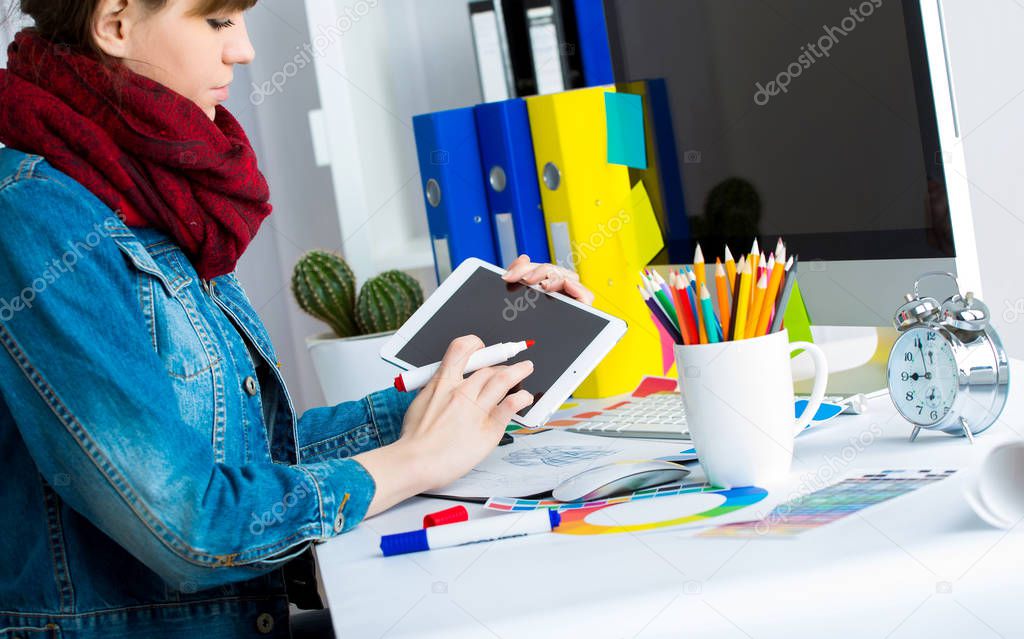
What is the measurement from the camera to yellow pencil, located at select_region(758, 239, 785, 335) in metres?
0.72

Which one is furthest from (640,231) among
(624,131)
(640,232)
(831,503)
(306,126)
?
(306,126)

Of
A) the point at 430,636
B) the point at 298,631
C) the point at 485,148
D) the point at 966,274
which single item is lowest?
the point at 298,631

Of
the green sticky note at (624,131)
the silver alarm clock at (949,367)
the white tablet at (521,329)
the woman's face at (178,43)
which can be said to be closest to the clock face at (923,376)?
the silver alarm clock at (949,367)

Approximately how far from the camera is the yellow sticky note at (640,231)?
120 centimetres

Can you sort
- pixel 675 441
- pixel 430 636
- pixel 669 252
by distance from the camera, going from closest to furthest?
pixel 430 636 < pixel 675 441 < pixel 669 252

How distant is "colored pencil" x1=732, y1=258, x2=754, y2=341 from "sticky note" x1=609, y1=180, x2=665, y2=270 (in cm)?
48

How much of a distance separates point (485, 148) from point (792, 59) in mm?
455

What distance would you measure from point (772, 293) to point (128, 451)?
17.8 inches

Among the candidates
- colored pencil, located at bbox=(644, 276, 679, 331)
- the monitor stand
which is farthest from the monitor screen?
colored pencil, located at bbox=(644, 276, 679, 331)

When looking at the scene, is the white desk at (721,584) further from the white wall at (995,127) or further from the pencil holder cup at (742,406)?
the white wall at (995,127)

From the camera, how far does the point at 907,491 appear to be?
0.64 metres

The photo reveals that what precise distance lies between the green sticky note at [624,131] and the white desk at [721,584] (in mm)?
600

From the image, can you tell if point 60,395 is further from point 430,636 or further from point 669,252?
point 669,252

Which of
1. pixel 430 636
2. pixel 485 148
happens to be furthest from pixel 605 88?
pixel 430 636
